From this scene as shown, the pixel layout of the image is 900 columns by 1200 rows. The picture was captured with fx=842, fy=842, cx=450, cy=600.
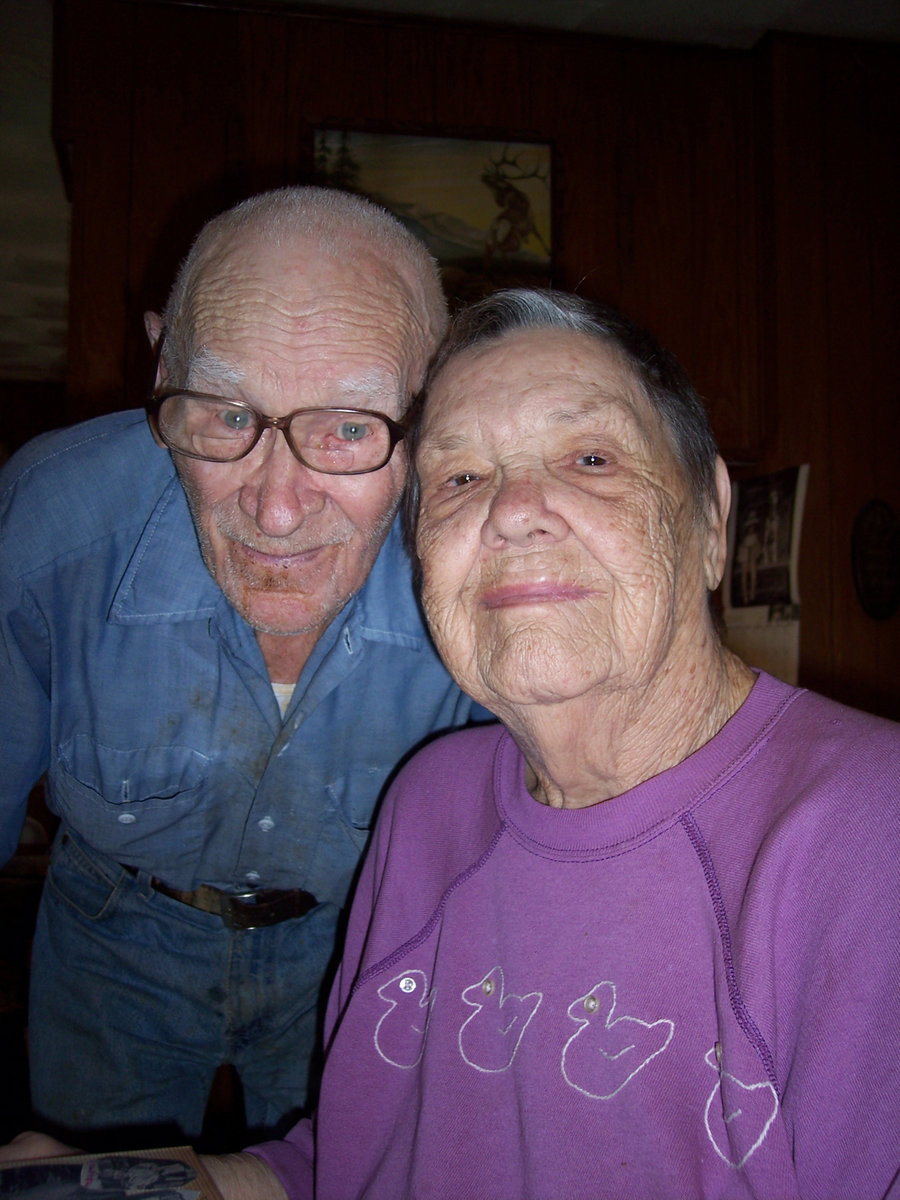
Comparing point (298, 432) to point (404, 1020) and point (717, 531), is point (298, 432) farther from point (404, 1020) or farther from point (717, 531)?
point (404, 1020)

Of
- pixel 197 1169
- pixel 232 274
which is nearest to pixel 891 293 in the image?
Answer: pixel 232 274

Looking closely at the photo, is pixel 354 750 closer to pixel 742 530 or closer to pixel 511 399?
pixel 511 399

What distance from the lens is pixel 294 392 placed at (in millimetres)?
1291

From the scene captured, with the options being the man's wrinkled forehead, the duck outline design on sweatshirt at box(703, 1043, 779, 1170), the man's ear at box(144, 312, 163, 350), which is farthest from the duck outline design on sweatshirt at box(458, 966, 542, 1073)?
the man's ear at box(144, 312, 163, 350)

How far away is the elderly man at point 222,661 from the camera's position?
52.1 inches

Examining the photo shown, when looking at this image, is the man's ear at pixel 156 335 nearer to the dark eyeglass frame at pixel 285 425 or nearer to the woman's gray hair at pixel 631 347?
the dark eyeglass frame at pixel 285 425

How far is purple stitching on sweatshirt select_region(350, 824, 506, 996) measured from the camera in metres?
1.11

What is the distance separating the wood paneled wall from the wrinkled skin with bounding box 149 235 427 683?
2.07m

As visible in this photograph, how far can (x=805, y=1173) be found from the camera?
0.75 meters

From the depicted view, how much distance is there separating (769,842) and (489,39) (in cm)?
349

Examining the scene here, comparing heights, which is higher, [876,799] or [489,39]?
[489,39]

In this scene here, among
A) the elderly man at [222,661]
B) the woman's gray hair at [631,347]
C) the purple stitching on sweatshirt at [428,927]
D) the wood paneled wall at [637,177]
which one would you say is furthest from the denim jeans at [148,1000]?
the wood paneled wall at [637,177]

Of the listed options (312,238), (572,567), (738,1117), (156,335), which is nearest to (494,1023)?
(738,1117)

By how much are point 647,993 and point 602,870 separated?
0.45ft
